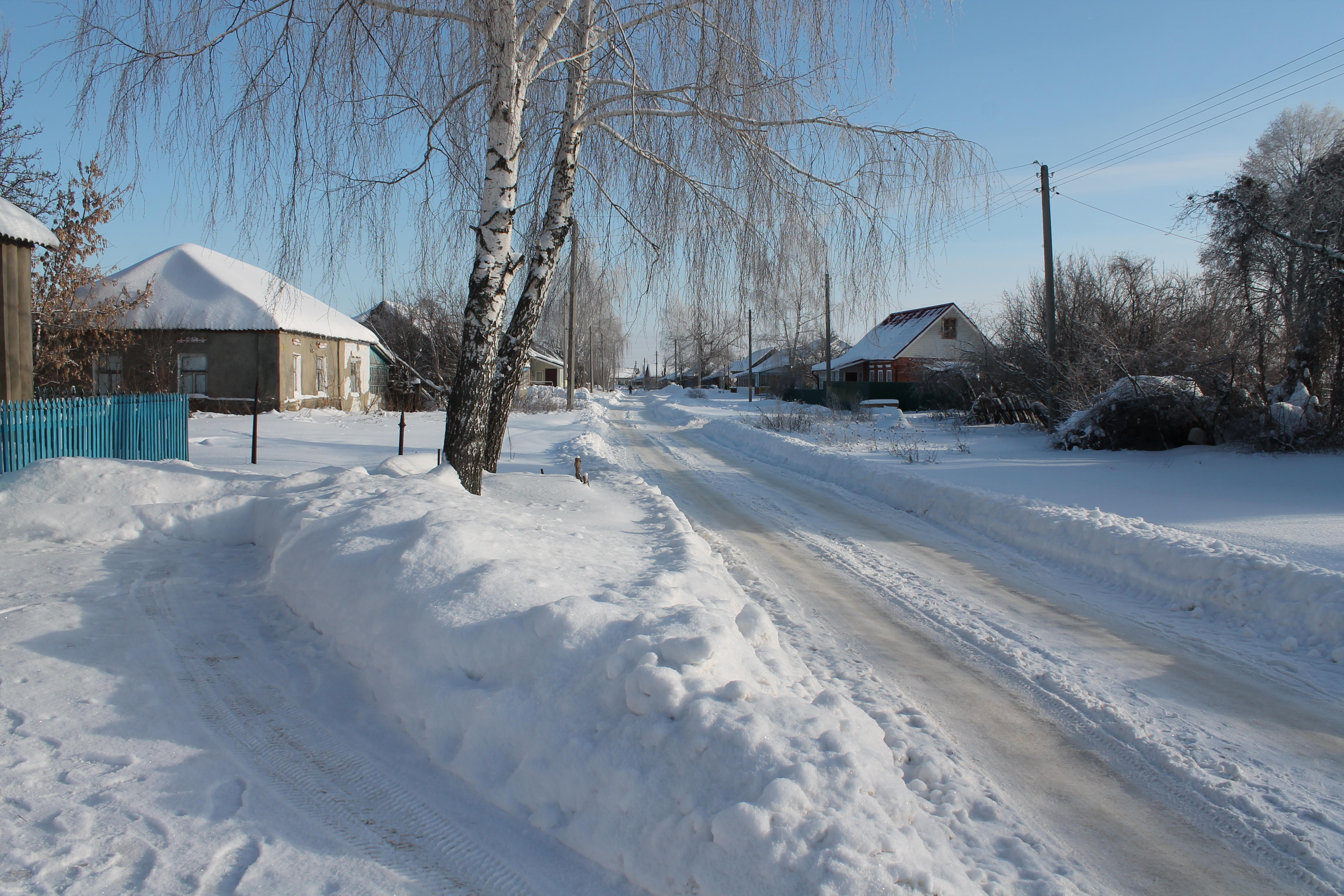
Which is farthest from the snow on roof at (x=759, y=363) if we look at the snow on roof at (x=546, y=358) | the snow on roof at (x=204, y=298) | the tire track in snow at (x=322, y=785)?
the tire track in snow at (x=322, y=785)

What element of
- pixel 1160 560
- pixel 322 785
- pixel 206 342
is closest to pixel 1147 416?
pixel 1160 560

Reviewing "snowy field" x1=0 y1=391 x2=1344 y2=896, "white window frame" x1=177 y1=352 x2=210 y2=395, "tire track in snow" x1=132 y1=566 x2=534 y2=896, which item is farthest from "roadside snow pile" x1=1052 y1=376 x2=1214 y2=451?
"white window frame" x1=177 y1=352 x2=210 y2=395

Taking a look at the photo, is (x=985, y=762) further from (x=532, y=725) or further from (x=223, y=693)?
(x=223, y=693)

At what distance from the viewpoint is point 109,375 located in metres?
22.3

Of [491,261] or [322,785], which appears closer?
[322,785]

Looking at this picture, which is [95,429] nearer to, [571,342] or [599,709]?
[599,709]

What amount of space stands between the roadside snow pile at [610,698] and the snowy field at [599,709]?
2cm

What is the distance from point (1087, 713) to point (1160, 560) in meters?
3.21

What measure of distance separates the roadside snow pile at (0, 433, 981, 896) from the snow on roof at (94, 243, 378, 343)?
1899cm

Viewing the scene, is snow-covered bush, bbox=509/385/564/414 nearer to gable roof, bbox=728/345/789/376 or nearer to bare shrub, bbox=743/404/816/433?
Answer: bare shrub, bbox=743/404/816/433

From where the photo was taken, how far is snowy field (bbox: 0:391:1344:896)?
2.50 m

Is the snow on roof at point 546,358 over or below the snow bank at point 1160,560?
over

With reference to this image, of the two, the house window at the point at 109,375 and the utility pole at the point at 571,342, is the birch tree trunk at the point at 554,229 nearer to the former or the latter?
the utility pole at the point at 571,342

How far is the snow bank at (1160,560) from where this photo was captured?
504 cm
